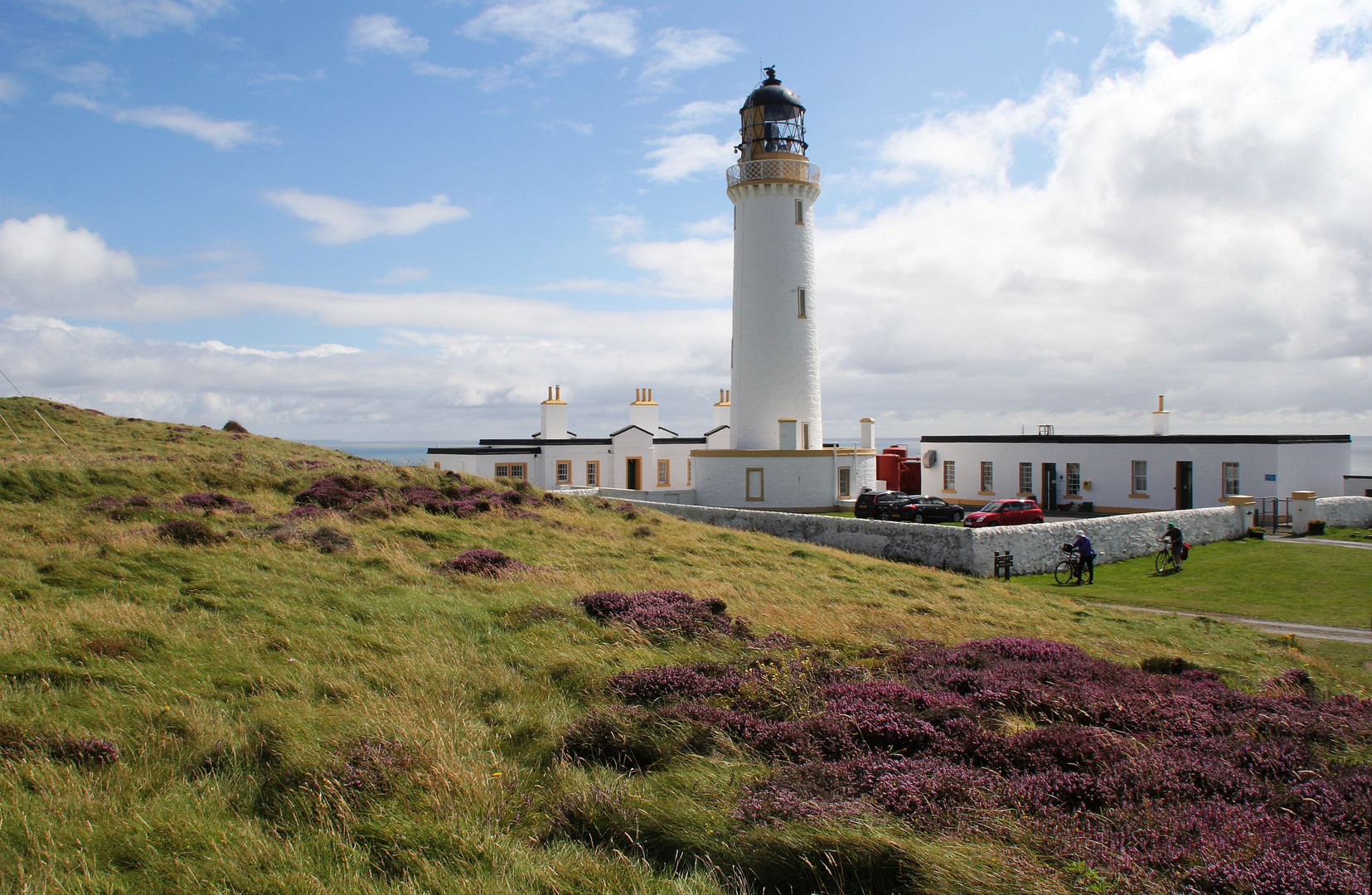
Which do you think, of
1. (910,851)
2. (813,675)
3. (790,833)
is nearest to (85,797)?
(790,833)

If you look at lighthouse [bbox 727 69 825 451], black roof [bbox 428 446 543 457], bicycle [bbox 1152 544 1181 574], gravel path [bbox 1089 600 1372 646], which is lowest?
gravel path [bbox 1089 600 1372 646]

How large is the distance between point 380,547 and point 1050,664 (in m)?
10.0

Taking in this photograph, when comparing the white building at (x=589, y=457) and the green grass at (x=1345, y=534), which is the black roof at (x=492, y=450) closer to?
the white building at (x=589, y=457)

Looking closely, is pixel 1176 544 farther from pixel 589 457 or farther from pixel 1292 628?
pixel 589 457

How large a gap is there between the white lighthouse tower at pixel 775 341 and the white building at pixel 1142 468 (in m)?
7.58

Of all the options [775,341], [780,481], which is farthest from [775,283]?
[780,481]

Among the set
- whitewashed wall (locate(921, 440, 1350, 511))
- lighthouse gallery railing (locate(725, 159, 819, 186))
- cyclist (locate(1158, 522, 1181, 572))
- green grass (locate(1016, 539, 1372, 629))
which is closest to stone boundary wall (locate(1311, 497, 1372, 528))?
whitewashed wall (locate(921, 440, 1350, 511))

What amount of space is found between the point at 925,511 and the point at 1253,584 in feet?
37.4

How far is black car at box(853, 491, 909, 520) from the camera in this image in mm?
30844

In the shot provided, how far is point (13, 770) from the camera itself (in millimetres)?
4930

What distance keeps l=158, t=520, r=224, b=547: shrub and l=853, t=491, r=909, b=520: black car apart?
22845 millimetres

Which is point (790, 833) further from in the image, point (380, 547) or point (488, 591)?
point (380, 547)

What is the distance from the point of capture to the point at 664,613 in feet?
31.7

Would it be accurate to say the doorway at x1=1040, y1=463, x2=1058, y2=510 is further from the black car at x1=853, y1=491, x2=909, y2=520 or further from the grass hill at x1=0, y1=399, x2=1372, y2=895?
the grass hill at x1=0, y1=399, x2=1372, y2=895
